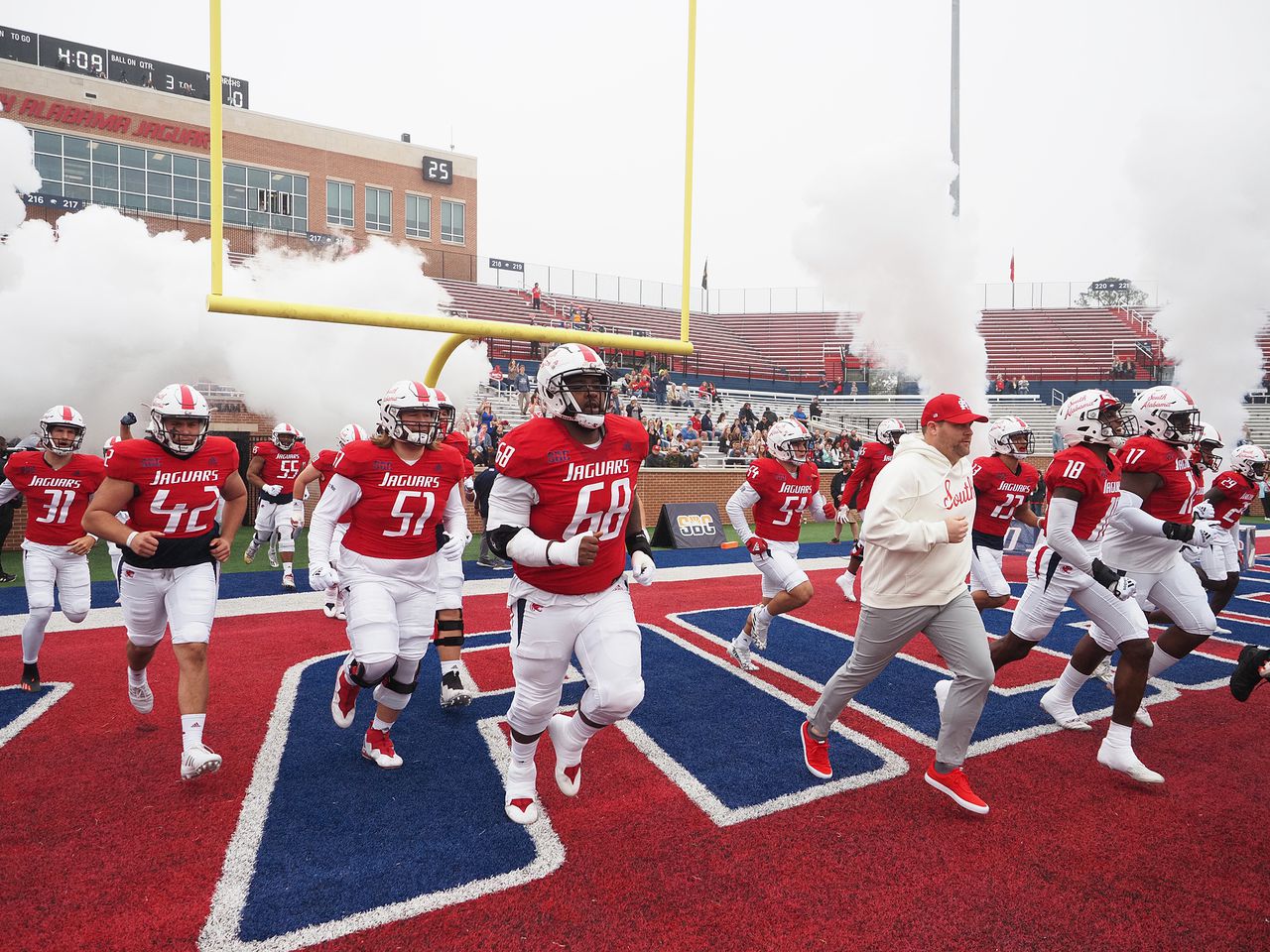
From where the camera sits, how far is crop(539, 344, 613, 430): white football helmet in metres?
3.50

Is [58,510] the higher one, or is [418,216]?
[418,216]

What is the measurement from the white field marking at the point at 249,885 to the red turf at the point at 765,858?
55mm

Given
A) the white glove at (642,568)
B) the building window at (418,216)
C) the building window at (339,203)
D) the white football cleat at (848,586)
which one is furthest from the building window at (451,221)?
the white glove at (642,568)

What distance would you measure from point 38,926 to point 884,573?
3919mm

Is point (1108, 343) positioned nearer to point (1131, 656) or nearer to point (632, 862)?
point (1131, 656)

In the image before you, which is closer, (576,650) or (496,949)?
(496,949)

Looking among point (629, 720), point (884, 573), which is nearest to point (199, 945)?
point (629, 720)

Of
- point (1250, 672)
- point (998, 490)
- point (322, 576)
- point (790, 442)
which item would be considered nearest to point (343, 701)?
point (322, 576)

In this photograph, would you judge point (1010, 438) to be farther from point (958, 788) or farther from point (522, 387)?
point (522, 387)

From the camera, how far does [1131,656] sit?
14.4 feet

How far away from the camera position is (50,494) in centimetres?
584

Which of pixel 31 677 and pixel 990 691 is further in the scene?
pixel 990 691

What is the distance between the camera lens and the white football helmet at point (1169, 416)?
15.9 ft

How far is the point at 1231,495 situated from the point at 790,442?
5481 millimetres
